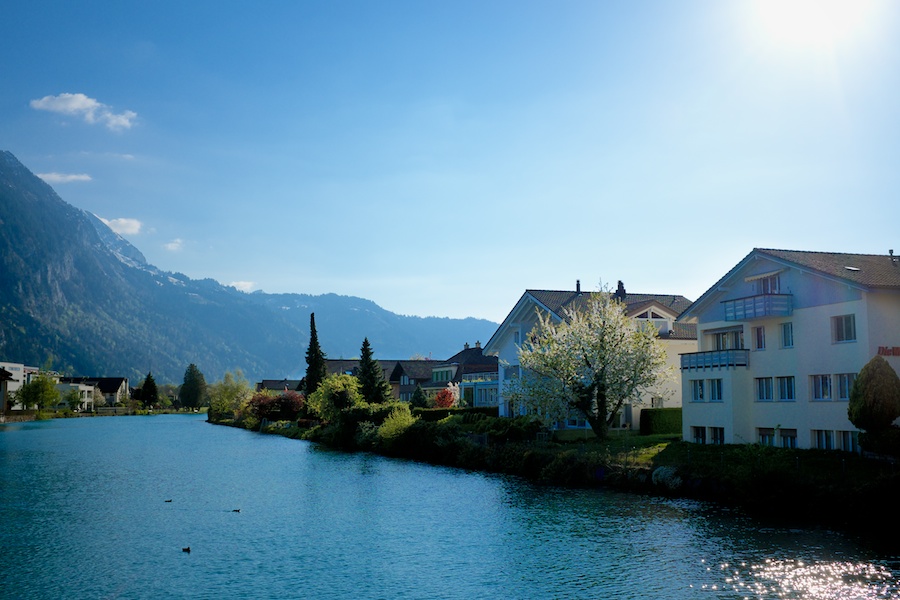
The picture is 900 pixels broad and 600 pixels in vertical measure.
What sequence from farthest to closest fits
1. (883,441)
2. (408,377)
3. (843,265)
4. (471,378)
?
1. (408,377)
2. (471,378)
3. (843,265)
4. (883,441)

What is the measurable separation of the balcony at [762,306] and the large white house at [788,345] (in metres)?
0.05

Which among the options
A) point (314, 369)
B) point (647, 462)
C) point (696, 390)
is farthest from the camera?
point (314, 369)

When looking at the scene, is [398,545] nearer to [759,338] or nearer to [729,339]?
[759,338]

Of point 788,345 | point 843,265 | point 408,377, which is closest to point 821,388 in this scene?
point 788,345

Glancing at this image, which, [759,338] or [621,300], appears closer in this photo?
[759,338]

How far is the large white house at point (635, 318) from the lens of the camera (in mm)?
56375

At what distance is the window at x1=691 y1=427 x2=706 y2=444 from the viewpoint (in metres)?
45.5

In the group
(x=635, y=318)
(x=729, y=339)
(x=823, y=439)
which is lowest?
(x=823, y=439)

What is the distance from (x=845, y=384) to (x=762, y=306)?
20.0 ft

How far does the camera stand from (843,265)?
130ft

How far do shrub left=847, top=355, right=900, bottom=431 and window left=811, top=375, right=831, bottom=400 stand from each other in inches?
215

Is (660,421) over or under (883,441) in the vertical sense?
under

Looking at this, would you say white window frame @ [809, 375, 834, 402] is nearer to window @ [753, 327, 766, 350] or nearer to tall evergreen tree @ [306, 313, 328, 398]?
window @ [753, 327, 766, 350]

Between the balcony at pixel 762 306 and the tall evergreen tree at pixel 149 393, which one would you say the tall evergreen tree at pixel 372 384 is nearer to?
the balcony at pixel 762 306
